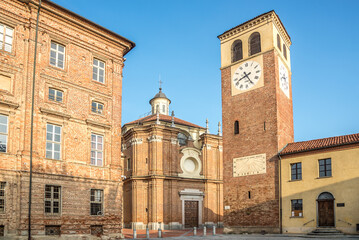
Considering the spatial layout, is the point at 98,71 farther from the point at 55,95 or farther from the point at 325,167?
the point at 325,167

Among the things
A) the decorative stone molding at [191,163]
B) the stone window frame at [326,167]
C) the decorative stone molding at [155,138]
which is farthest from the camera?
the decorative stone molding at [191,163]

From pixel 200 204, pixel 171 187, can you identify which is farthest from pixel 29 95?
pixel 200 204

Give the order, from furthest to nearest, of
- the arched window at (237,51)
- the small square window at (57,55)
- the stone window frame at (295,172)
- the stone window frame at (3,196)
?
the arched window at (237,51)
the stone window frame at (295,172)
the small square window at (57,55)
the stone window frame at (3,196)

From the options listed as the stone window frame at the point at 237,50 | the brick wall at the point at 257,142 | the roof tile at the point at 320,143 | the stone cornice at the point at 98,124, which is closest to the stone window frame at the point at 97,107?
the stone cornice at the point at 98,124

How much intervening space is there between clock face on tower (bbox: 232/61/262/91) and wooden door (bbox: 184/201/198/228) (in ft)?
50.9

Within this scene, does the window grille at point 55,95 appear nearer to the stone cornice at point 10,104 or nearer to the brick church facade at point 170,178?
the stone cornice at point 10,104

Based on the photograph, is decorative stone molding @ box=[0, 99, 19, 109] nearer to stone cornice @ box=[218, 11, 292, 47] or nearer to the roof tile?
the roof tile

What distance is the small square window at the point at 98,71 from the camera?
23.8 m

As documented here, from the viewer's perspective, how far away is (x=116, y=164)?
77.5 feet

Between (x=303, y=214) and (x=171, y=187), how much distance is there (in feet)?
55.4

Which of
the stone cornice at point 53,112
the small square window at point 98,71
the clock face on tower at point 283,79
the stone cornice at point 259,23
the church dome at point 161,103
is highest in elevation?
the stone cornice at point 259,23

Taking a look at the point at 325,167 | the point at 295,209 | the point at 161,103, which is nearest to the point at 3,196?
the point at 295,209

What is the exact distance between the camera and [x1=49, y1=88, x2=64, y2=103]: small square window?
21.2m

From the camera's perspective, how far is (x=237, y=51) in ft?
116
